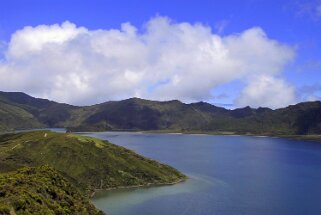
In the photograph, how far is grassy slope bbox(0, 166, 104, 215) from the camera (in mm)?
79812

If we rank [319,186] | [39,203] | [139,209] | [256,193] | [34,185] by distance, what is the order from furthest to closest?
[319,186] < [256,193] < [139,209] < [34,185] < [39,203]

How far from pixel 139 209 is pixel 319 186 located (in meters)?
89.4

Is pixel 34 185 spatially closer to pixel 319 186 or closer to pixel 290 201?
pixel 290 201

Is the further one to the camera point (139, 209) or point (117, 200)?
point (117, 200)

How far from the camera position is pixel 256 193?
574 ft

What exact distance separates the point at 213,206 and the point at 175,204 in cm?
1228

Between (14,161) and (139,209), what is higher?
(14,161)

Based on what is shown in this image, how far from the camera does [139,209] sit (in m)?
145

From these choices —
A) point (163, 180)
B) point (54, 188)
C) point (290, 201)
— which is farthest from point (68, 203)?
point (163, 180)

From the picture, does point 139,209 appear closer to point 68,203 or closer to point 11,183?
point 68,203

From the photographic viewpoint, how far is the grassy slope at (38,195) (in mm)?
79812

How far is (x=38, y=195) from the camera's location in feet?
288

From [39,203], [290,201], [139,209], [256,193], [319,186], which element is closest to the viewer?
[39,203]

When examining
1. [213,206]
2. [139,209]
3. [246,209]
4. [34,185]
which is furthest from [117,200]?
[34,185]
